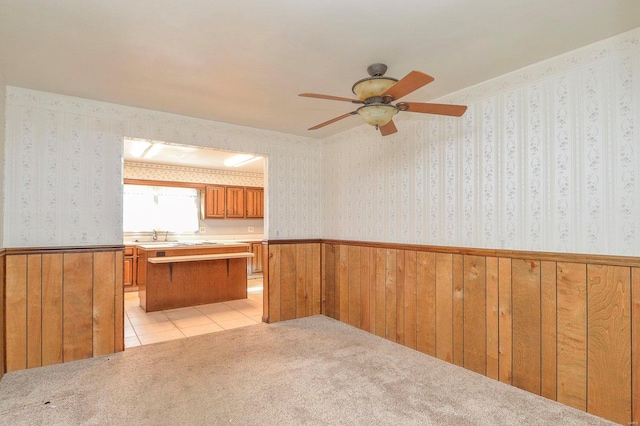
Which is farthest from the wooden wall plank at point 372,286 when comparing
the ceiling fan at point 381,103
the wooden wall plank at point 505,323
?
the ceiling fan at point 381,103

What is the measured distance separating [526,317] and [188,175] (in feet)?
21.5

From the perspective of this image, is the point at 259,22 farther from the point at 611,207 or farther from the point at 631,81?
the point at 611,207

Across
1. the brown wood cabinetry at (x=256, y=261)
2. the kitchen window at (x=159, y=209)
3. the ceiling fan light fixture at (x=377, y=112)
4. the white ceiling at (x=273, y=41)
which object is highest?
the white ceiling at (x=273, y=41)

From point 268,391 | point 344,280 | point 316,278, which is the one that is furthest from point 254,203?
point 268,391

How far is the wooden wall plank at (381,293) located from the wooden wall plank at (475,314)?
953mm

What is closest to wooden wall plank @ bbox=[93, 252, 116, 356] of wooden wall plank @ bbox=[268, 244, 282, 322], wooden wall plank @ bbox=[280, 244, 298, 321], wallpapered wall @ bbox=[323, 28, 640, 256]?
wooden wall plank @ bbox=[268, 244, 282, 322]

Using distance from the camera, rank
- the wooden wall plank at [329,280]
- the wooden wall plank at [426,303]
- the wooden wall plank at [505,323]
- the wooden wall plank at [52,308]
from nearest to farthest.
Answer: the wooden wall plank at [505,323]
the wooden wall plank at [52,308]
the wooden wall plank at [426,303]
the wooden wall plank at [329,280]

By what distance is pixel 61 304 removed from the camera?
10.4 feet

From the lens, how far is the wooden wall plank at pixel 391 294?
11.9 feet

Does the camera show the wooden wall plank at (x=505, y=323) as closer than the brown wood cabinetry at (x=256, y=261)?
Yes

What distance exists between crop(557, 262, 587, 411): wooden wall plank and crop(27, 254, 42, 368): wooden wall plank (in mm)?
4262

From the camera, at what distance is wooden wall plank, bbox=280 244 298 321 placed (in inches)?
176

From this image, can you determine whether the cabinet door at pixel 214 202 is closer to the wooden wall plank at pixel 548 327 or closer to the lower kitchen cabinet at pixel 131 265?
the lower kitchen cabinet at pixel 131 265

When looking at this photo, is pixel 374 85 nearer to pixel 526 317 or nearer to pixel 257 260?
pixel 526 317
